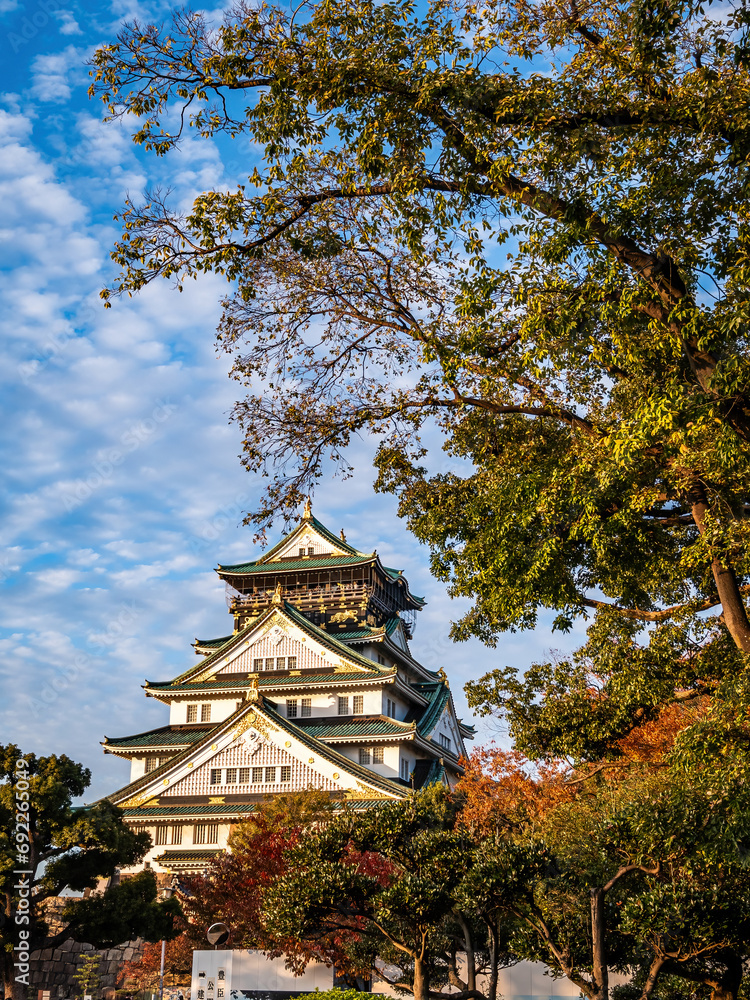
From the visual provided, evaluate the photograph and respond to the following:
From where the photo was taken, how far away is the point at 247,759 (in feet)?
104

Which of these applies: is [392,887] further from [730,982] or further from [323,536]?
[323,536]

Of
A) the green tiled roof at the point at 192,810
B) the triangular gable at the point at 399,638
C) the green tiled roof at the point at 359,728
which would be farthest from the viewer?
the triangular gable at the point at 399,638

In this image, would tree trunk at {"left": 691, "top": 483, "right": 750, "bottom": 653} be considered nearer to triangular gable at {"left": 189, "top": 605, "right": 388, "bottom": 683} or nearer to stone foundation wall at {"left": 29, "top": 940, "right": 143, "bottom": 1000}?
stone foundation wall at {"left": 29, "top": 940, "right": 143, "bottom": 1000}

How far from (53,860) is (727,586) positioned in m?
18.1

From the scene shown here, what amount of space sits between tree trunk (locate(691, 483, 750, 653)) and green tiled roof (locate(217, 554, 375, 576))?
27928 mm

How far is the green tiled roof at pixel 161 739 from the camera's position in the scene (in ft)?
116

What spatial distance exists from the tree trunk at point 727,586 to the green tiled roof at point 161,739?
28.6 meters

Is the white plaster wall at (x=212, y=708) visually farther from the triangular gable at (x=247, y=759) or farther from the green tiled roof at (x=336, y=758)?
the green tiled roof at (x=336, y=758)

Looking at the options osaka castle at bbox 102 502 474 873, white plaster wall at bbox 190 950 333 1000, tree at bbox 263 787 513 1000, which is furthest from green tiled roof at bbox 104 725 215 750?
tree at bbox 263 787 513 1000

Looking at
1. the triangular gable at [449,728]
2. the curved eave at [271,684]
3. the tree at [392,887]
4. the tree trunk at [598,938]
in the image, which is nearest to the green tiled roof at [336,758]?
the curved eave at [271,684]

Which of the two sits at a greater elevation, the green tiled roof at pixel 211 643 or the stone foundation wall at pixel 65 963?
the green tiled roof at pixel 211 643

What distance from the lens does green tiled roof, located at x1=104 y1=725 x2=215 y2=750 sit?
35.5 meters

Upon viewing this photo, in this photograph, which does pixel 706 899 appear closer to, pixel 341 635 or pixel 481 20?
pixel 481 20

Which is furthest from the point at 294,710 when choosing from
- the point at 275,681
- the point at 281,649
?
the point at 281,649
